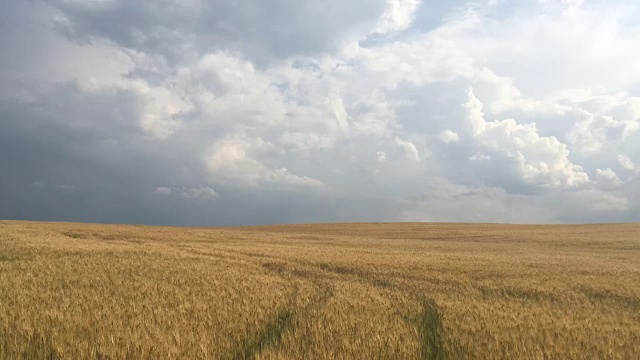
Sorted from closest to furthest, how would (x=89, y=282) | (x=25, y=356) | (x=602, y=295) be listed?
(x=25, y=356)
(x=89, y=282)
(x=602, y=295)

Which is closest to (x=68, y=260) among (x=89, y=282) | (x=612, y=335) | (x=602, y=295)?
(x=89, y=282)

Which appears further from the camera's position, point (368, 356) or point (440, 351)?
point (440, 351)

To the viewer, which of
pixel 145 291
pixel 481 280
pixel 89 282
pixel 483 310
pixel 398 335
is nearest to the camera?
pixel 398 335

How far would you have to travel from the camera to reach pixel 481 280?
1534 centimetres

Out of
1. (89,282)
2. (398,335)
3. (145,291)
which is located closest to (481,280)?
(398,335)

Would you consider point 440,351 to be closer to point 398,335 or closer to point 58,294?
point 398,335

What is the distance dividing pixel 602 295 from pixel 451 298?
4.73m

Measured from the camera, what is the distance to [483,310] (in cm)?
958

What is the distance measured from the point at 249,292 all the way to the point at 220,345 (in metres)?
4.45

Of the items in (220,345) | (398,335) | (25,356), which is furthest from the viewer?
(398,335)

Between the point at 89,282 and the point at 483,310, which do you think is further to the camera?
the point at 89,282

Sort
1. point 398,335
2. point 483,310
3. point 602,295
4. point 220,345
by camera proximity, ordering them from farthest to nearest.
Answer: point 602,295 < point 483,310 < point 398,335 < point 220,345

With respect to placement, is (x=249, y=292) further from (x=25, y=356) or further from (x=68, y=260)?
(x=68, y=260)

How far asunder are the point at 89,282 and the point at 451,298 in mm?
8824
